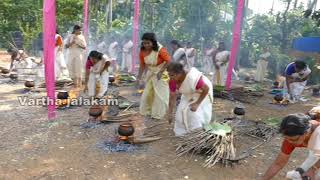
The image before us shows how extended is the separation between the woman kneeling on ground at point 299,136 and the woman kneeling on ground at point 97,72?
4.44 metres

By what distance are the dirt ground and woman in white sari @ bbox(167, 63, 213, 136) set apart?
1.31ft

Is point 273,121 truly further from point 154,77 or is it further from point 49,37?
point 49,37

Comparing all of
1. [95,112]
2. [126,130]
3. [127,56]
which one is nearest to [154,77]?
[95,112]

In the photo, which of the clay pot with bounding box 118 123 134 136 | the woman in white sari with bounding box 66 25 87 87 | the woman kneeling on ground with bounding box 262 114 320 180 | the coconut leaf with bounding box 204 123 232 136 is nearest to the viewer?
the woman kneeling on ground with bounding box 262 114 320 180

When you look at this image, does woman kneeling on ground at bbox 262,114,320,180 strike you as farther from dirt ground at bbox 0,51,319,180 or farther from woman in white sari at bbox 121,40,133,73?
woman in white sari at bbox 121,40,133,73

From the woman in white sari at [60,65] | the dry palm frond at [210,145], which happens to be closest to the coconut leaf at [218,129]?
the dry palm frond at [210,145]

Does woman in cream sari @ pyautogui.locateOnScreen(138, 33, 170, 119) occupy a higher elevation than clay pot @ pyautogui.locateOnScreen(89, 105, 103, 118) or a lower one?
higher

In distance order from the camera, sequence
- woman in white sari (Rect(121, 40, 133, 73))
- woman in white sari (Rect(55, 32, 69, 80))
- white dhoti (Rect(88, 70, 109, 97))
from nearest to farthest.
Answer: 1. white dhoti (Rect(88, 70, 109, 97))
2. woman in white sari (Rect(55, 32, 69, 80))
3. woman in white sari (Rect(121, 40, 133, 73))

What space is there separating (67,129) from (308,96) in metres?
7.35

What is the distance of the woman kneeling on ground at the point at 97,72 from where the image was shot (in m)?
7.13

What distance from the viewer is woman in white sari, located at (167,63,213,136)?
207 inches

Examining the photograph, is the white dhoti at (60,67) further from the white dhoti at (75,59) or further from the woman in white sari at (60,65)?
the white dhoti at (75,59)

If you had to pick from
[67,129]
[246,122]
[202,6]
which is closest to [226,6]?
[202,6]

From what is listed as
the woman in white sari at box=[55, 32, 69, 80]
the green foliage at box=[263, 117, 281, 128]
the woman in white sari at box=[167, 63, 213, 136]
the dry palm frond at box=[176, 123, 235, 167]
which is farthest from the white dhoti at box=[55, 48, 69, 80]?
the dry palm frond at box=[176, 123, 235, 167]
